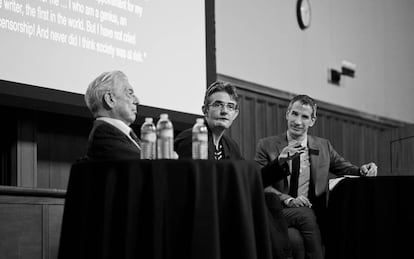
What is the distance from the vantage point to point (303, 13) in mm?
7258

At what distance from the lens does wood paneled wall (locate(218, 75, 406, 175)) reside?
6453 mm

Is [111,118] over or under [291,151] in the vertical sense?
over

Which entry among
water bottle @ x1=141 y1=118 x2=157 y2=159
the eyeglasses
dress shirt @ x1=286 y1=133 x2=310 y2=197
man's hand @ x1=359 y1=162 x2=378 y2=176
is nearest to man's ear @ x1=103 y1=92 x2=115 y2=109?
water bottle @ x1=141 y1=118 x2=157 y2=159

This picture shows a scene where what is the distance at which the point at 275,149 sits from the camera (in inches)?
169

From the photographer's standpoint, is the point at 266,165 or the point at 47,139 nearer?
the point at 266,165

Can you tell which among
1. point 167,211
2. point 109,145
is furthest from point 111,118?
point 167,211

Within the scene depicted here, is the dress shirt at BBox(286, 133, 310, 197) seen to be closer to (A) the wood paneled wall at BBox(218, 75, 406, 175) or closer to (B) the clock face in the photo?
(A) the wood paneled wall at BBox(218, 75, 406, 175)

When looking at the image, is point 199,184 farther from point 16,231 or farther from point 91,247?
point 16,231

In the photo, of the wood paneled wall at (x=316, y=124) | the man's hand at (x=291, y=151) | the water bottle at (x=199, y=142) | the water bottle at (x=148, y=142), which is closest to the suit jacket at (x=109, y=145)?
the water bottle at (x=148, y=142)

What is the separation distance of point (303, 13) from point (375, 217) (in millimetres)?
3949

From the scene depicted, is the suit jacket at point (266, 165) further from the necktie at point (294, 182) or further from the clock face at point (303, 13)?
the clock face at point (303, 13)

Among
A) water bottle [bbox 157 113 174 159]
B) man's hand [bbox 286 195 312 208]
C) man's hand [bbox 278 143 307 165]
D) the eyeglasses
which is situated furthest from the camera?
man's hand [bbox 286 195 312 208]

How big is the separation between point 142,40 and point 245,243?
2565 millimetres

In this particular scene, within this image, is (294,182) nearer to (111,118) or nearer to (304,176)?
(304,176)
